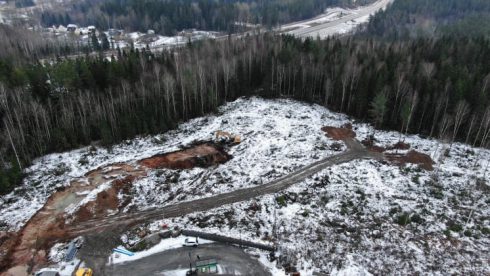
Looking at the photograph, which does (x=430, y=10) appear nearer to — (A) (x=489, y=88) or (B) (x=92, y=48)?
(A) (x=489, y=88)

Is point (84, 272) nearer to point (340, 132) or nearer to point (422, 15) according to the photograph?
point (340, 132)

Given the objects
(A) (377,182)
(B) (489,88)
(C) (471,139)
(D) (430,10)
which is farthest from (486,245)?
(D) (430,10)

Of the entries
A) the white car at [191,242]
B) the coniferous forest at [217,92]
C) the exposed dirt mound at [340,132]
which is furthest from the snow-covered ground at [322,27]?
the white car at [191,242]

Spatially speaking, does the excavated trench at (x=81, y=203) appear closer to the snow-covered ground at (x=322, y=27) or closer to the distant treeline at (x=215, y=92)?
the distant treeline at (x=215, y=92)

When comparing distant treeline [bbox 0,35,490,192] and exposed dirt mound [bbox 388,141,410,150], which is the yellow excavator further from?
exposed dirt mound [bbox 388,141,410,150]

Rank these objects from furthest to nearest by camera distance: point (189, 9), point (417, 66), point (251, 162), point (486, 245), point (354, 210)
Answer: point (189, 9) < point (417, 66) < point (251, 162) < point (354, 210) < point (486, 245)

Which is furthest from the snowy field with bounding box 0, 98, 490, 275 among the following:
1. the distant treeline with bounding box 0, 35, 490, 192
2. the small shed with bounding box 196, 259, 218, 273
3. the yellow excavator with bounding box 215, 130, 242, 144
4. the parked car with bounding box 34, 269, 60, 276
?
the parked car with bounding box 34, 269, 60, 276

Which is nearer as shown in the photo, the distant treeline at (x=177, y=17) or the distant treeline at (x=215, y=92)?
the distant treeline at (x=215, y=92)
